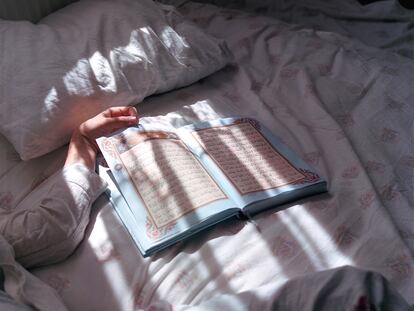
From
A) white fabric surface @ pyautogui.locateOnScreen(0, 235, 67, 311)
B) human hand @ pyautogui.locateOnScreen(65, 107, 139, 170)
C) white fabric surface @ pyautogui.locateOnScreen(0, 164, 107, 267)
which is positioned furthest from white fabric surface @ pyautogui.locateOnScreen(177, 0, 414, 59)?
white fabric surface @ pyautogui.locateOnScreen(0, 235, 67, 311)

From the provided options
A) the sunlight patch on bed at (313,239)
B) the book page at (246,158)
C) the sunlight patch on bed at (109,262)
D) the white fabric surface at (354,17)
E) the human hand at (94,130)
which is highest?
the white fabric surface at (354,17)

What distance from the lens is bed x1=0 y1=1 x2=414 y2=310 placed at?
0.64m

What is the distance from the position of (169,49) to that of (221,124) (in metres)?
0.24

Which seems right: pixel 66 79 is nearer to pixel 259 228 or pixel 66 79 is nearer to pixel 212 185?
pixel 212 185

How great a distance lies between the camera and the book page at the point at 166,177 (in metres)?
0.72

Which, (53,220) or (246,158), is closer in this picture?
(53,220)

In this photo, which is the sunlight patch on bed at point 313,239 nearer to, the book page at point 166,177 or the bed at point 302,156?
the bed at point 302,156

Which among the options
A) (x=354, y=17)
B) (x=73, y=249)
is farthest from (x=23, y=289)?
(x=354, y=17)

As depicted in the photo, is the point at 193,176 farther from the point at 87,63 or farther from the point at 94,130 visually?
the point at 87,63

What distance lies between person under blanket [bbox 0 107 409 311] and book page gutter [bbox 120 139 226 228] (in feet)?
0.24

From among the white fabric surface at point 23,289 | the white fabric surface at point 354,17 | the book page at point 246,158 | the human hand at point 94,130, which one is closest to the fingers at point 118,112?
the human hand at point 94,130

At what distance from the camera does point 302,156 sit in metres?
0.86

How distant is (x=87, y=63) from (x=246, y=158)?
1.26ft

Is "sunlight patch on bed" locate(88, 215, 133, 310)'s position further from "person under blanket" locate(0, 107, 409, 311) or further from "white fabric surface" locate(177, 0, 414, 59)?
"white fabric surface" locate(177, 0, 414, 59)
